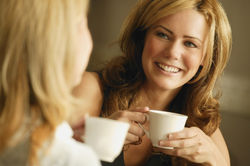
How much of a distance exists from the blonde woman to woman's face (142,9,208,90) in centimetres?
72

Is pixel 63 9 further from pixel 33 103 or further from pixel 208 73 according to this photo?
pixel 208 73

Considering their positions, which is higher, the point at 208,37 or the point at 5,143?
the point at 208,37

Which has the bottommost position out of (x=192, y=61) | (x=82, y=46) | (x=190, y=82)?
(x=190, y=82)

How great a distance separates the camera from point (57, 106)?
0.66 m

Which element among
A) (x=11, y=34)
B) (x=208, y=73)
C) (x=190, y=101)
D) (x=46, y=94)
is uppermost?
(x=11, y=34)

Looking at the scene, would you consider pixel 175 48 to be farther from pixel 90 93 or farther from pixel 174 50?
pixel 90 93

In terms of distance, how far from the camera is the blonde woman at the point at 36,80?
0.62 m

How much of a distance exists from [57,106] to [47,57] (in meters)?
0.10

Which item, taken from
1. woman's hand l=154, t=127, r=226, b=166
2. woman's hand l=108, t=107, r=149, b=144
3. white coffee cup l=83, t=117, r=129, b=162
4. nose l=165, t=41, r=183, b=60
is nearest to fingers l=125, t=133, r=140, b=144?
woman's hand l=108, t=107, r=149, b=144

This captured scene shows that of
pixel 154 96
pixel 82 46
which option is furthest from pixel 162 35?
pixel 82 46

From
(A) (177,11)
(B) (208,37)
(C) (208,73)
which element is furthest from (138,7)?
(C) (208,73)

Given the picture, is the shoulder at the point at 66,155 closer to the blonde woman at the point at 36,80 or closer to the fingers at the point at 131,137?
the blonde woman at the point at 36,80

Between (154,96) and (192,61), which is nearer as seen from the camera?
(192,61)

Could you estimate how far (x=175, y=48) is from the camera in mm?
1322
